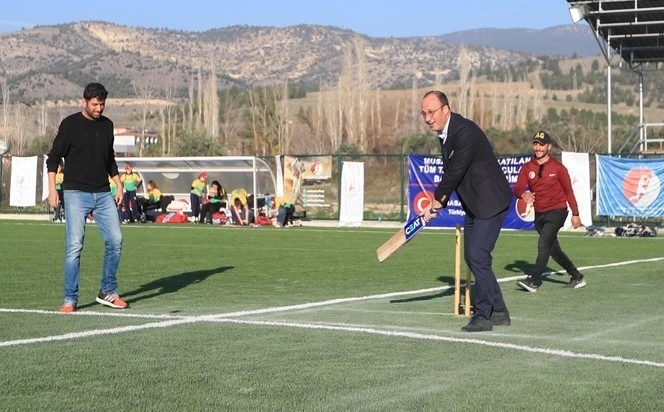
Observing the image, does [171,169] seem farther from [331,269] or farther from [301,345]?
[301,345]

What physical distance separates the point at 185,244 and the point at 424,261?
685 cm

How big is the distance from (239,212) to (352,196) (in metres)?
3.62

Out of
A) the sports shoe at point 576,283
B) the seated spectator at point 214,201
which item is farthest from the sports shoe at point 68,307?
the seated spectator at point 214,201

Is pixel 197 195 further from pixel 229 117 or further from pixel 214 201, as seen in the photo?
pixel 229 117

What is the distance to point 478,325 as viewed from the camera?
10.5m

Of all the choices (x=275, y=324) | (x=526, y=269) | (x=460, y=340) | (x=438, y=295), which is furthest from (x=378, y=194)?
(x=460, y=340)

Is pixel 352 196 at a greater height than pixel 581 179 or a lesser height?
lesser

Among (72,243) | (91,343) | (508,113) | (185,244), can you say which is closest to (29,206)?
(185,244)

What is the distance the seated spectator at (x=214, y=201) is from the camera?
3669 centimetres

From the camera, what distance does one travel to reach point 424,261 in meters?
19.8

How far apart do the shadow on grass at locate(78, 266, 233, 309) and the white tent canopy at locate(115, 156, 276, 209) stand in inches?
889

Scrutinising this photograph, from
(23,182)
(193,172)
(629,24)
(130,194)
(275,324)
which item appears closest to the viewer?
(275,324)

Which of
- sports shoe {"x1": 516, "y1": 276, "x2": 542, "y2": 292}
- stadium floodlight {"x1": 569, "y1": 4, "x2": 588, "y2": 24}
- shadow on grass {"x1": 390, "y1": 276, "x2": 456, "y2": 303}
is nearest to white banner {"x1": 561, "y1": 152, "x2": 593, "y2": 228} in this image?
stadium floodlight {"x1": 569, "y1": 4, "x2": 588, "y2": 24}

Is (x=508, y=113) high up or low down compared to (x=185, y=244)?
up
